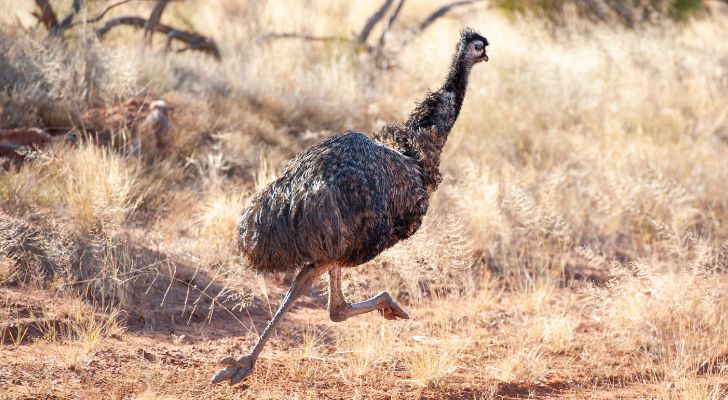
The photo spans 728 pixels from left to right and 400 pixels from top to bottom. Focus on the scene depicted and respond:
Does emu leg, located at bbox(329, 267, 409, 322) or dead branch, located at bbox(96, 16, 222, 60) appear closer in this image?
emu leg, located at bbox(329, 267, 409, 322)

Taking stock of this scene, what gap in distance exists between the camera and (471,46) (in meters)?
5.62

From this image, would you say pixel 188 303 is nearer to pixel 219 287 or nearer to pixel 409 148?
pixel 219 287

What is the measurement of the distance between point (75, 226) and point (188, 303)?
1.02 meters

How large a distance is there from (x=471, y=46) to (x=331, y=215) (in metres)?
1.77

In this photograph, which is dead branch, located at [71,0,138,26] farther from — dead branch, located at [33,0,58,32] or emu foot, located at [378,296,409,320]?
emu foot, located at [378,296,409,320]

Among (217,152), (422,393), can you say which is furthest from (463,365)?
(217,152)

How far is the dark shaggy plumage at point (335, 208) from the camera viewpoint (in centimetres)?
440

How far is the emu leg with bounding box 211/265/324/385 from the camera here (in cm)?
435

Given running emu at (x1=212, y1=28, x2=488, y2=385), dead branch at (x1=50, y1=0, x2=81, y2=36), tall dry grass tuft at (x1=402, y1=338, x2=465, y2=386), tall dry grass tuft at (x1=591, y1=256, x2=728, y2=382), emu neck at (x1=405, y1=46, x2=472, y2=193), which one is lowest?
tall dry grass tuft at (x1=402, y1=338, x2=465, y2=386)

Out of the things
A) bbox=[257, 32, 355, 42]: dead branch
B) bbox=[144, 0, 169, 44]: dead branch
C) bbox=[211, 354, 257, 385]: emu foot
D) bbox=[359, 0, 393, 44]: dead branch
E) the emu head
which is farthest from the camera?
bbox=[359, 0, 393, 44]: dead branch

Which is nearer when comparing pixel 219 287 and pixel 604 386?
pixel 604 386

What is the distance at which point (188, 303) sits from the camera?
6117 mm

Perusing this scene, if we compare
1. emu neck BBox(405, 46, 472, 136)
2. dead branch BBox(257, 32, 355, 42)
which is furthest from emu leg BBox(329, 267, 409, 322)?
dead branch BBox(257, 32, 355, 42)

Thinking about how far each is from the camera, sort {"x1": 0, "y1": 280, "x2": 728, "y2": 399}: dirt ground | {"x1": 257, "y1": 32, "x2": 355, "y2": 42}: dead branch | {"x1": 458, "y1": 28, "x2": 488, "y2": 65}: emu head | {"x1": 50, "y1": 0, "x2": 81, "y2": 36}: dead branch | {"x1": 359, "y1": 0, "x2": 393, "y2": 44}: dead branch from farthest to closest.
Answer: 1. {"x1": 359, "y1": 0, "x2": 393, "y2": 44}: dead branch
2. {"x1": 257, "y1": 32, "x2": 355, "y2": 42}: dead branch
3. {"x1": 50, "y1": 0, "x2": 81, "y2": 36}: dead branch
4. {"x1": 458, "y1": 28, "x2": 488, "y2": 65}: emu head
5. {"x1": 0, "y1": 280, "x2": 728, "y2": 399}: dirt ground
